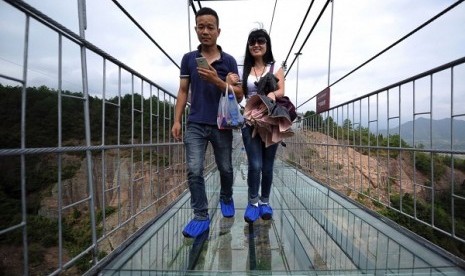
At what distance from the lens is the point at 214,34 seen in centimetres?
215

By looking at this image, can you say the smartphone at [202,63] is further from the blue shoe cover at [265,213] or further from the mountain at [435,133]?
the mountain at [435,133]

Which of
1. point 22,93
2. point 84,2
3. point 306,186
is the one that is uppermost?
point 84,2

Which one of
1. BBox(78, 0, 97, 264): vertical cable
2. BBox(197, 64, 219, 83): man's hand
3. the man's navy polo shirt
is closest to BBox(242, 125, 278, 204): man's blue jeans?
the man's navy polo shirt

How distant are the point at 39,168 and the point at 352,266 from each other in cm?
165

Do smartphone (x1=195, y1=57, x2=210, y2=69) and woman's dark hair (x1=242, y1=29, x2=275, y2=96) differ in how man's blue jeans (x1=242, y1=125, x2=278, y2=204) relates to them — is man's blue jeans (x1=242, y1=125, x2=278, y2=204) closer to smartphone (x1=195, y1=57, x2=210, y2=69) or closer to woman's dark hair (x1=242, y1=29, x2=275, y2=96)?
woman's dark hair (x1=242, y1=29, x2=275, y2=96)

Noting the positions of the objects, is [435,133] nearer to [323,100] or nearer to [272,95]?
[272,95]

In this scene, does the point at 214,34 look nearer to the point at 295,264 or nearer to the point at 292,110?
the point at 292,110

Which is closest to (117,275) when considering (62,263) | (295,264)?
(62,263)

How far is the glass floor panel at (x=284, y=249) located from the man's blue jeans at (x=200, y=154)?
18 centimetres

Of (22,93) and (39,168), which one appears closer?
(22,93)

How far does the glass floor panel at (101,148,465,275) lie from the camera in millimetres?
1539

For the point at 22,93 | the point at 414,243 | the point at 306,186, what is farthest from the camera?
the point at 306,186

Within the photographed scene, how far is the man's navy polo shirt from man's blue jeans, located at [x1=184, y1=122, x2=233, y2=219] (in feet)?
0.18

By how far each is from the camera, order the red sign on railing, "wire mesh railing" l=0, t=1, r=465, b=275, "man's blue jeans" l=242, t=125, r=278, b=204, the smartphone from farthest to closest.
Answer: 1. the red sign on railing
2. "man's blue jeans" l=242, t=125, r=278, b=204
3. the smartphone
4. "wire mesh railing" l=0, t=1, r=465, b=275
